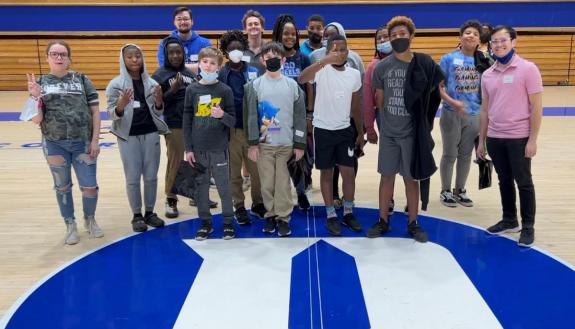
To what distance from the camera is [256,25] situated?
4.69 metres

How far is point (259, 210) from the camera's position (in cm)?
496

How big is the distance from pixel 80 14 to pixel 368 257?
12729 millimetres

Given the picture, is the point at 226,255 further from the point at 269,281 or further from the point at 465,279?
the point at 465,279

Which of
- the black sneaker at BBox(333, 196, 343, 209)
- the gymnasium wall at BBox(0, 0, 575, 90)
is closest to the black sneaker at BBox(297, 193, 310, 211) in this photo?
the black sneaker at BBox(333, 196, 343, 209)

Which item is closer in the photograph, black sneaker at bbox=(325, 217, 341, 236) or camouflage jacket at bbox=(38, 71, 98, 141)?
camouflage jacket at bbox=(38, 71, 98, 141)

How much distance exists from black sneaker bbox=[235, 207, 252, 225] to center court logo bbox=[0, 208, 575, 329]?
254 mm

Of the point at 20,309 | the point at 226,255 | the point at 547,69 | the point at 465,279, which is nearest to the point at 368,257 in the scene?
the point at 465,279

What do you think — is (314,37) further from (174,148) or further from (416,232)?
(416,232)

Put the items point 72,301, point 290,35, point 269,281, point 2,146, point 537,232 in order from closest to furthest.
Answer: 1. point 72,301
2. point 269,281
3. point 537,232
4. point 290,35
5. point 2,146

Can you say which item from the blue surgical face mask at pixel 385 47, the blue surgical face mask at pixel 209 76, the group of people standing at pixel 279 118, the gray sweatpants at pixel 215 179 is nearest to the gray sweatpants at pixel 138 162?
the group of people standing at pixel 279 118

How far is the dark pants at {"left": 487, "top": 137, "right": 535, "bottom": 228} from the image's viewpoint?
4031 mm

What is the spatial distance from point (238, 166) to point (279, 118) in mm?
791

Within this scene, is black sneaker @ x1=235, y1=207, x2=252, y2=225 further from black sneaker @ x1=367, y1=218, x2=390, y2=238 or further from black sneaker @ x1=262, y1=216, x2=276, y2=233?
black sneaker @ x1=367, y1=218, x2=390, y2=238

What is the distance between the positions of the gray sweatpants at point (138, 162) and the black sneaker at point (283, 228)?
1200mm
